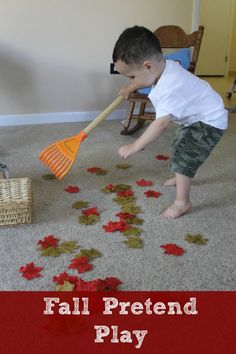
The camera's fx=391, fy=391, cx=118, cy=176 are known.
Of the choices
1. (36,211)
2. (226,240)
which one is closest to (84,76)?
(36,211)

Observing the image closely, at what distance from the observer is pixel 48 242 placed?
3.73 feet

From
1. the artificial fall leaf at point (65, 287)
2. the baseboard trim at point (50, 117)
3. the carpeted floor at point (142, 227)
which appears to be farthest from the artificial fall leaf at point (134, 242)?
the baseboard trim at point (50, 117)

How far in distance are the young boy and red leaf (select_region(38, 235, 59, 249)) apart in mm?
322

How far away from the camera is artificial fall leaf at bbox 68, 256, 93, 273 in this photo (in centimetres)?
102

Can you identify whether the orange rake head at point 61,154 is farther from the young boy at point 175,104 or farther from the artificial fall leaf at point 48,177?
the young boy at point 175,104

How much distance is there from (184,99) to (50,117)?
1.47m

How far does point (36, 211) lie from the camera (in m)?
1.34

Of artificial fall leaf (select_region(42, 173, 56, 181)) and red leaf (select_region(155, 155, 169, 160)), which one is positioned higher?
artificial fall leaf (select_region(42, 173, 56, 181))

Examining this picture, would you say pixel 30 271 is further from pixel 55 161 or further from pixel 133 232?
pixel 55 161

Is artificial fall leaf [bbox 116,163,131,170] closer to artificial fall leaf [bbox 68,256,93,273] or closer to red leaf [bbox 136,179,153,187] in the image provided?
red leaf [bbox 136,179,153,187]

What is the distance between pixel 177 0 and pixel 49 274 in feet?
7.04

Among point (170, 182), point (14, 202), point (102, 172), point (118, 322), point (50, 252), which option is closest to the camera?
point (118, 322)

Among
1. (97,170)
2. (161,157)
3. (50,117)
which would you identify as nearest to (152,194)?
(97,170)

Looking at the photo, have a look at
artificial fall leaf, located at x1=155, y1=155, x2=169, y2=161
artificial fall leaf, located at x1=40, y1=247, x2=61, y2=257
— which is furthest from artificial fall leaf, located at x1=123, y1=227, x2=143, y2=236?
artificial fall leaf, located at x1=155, y1=155, x2=169, y2=161
